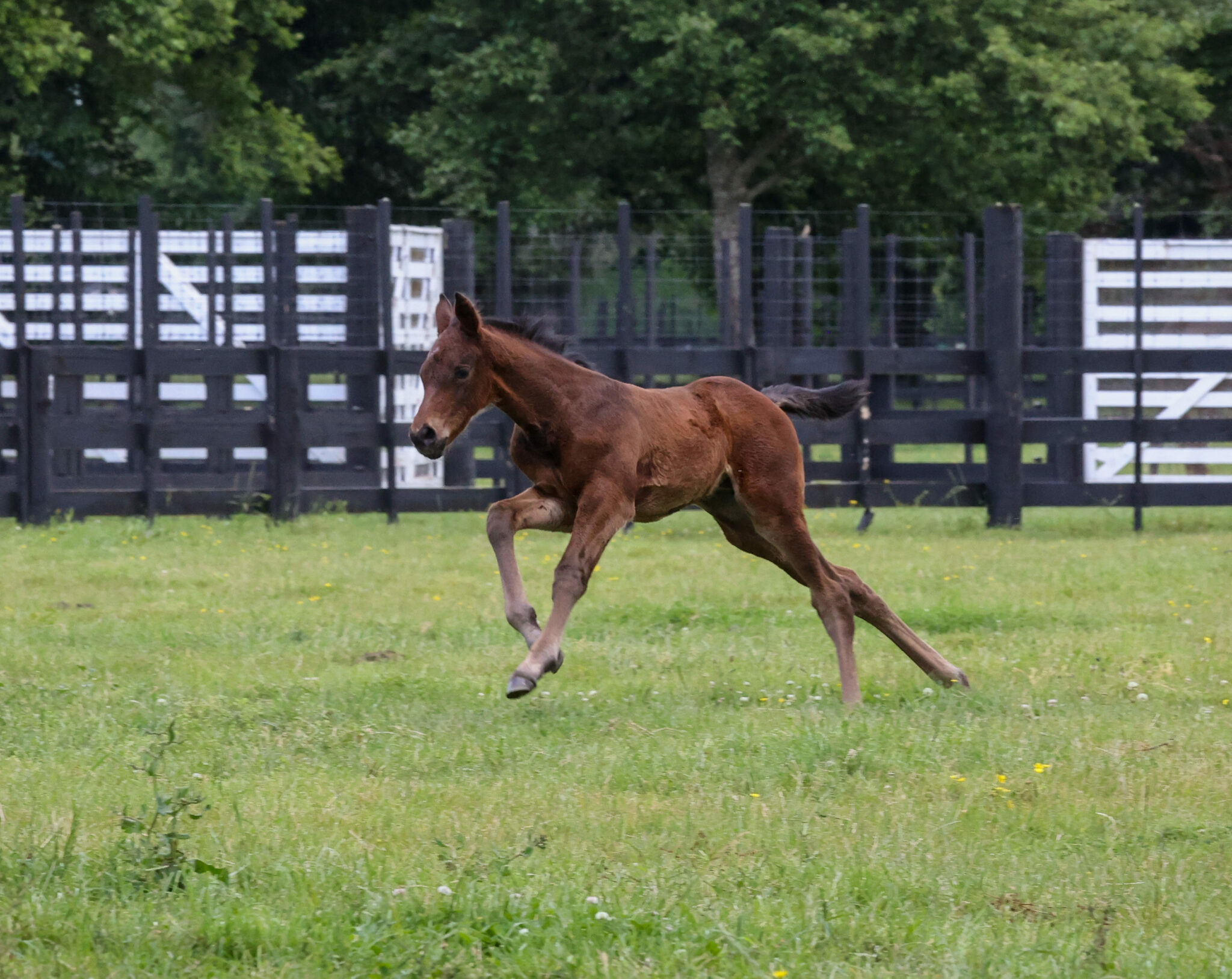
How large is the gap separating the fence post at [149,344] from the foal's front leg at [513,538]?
29.2 feet

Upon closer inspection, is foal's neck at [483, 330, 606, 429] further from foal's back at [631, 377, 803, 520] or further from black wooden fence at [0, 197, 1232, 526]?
black wooden fence at [0, 197, 1232, 526]

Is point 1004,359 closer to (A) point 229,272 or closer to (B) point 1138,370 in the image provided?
(B) point 1138,370

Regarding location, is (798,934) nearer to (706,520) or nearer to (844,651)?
(844,651)

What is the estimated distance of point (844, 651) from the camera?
7.27 meters

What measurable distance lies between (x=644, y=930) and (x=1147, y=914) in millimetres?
1391

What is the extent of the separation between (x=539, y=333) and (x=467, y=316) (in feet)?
2.07

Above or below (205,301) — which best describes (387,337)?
below

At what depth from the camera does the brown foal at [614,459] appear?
6.36m

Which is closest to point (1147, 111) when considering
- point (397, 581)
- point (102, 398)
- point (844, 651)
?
point (102, 398)

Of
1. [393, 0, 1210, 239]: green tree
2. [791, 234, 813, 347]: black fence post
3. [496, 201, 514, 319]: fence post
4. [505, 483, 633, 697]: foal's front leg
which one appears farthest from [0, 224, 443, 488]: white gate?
[393, 0, 1210, 239]: green tree

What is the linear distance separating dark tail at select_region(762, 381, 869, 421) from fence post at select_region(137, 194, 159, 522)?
8.36m

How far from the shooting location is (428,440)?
6.25m

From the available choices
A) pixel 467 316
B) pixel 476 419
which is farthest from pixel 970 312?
pixel 467 316

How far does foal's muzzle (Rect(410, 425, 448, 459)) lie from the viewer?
6246 millimetres
